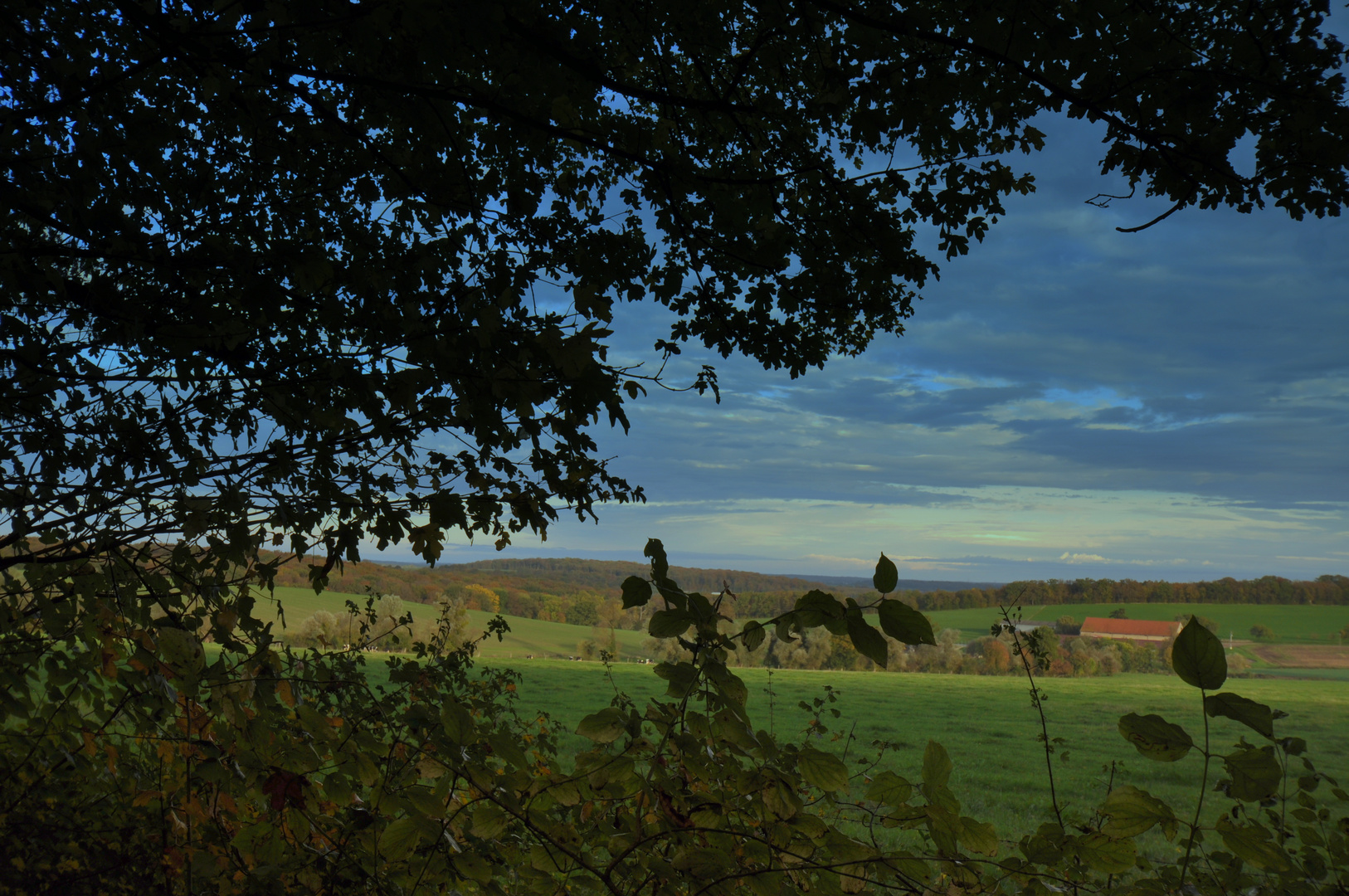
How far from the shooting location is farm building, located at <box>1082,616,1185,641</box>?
3878cm

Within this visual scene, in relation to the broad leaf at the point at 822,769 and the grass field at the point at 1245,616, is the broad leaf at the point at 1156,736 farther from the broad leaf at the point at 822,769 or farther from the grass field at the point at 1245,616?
the grass field at the point at 1245,616

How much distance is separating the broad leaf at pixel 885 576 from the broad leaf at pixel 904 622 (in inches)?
1.2

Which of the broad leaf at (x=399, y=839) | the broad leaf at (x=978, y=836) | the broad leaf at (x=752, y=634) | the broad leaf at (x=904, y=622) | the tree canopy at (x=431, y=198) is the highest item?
the tree canopy at (x=431, y=198)

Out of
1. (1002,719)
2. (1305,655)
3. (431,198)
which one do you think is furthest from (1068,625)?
(431,198)

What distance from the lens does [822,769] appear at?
1.44m

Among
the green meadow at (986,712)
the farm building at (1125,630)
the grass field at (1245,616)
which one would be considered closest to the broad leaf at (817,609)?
the green meadow at (986,712)

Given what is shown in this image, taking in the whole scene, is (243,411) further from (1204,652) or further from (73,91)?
(1204,652)

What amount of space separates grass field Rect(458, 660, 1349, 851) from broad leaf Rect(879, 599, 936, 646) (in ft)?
19.8

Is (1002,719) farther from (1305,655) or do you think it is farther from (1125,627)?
(1305,655)

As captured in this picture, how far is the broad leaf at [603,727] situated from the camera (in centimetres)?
146

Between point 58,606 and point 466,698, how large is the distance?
3156mm

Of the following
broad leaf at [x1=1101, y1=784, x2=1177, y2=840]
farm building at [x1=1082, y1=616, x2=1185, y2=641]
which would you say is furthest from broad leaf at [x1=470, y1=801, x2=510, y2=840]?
farm building at [x1=1082, y1=616, x2=1185, y2=641]

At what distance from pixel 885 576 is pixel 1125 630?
151ft

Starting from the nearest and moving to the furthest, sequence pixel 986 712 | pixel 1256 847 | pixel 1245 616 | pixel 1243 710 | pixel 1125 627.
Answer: pixel 1243 710
pixel 1256 847
pixel 986 712
pixel 1125 627
pixel 1245 616
